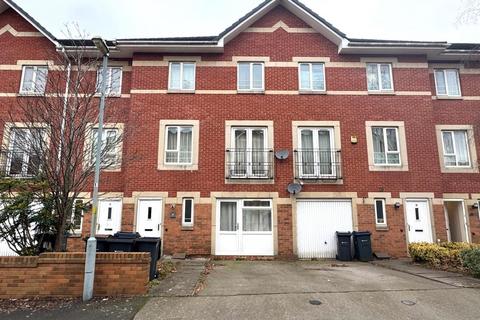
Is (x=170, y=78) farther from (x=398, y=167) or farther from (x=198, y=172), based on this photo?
(x=398, y=167)

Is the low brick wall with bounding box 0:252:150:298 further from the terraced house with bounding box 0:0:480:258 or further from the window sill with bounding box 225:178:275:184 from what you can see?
the window sill with bounding box 225:178:275:184

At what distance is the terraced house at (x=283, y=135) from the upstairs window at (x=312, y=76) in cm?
6

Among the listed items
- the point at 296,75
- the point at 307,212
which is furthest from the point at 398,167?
the point at 296,75

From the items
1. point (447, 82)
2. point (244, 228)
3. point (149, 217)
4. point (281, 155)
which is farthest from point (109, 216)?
point (447, 82)

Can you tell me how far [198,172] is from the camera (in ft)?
40.3

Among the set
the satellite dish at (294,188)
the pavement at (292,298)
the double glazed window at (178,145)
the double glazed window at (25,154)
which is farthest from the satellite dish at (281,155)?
the double glazed window at (25,154)

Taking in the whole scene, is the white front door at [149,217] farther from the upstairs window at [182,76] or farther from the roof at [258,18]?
the roof at [258,18]

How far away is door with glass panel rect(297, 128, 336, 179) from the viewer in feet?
41.0

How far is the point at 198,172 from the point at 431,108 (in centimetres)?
965

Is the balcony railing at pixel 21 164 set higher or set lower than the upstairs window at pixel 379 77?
lower

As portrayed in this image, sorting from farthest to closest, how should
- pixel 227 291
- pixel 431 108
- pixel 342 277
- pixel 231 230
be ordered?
pixel 431 108 → pixel 231 230 → pixel 342 277 → pixel 227 291

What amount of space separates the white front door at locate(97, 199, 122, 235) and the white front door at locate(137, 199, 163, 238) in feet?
2.78

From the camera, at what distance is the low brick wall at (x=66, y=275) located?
20.3 feet

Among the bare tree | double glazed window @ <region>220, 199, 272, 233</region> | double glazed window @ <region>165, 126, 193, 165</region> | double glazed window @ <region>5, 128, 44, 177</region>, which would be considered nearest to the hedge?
double glazed window @ <region>220, 199, 272, 233</region>
